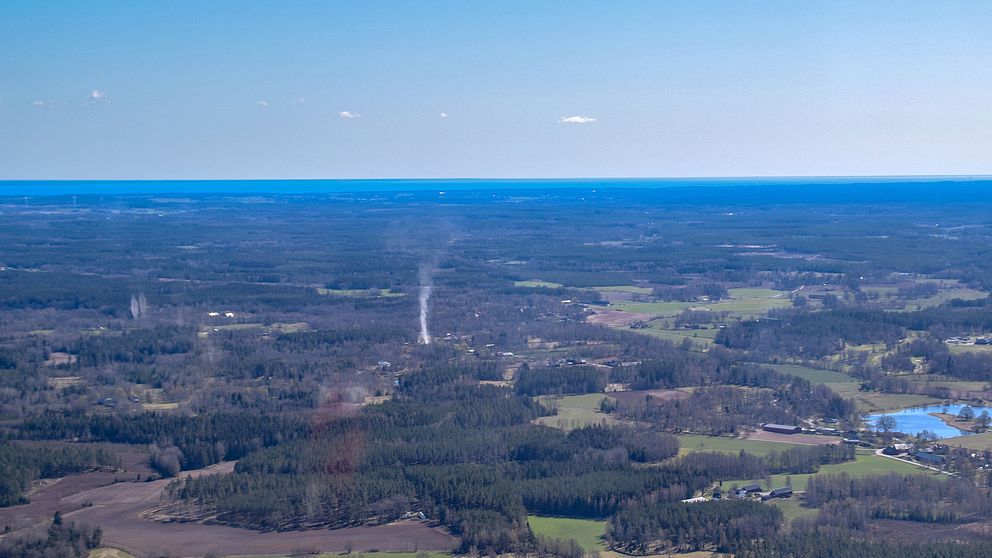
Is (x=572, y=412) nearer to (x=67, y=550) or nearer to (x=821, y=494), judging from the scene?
(x=821, y=494)

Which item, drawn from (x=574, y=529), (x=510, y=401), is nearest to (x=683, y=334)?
(x=510, y=401)

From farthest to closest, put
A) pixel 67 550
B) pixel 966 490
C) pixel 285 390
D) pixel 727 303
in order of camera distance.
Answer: pixel 727 303 < pixel 285 390 < pixel 966 490 < pixel 67 550

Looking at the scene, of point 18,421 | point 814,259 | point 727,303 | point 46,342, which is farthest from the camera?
point 814,259

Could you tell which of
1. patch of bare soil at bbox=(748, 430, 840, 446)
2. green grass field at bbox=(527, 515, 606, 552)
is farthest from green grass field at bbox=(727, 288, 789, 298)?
green grass field at bbox=(527, 515, 606, 552)

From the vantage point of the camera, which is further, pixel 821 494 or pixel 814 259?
pixel 814 259

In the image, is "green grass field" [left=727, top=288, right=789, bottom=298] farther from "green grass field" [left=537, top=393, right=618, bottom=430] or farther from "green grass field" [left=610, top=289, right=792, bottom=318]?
"green grass field" [left=537, top=393, right=618, bottom=430]

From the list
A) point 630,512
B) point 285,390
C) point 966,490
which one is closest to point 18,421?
point 285,390
